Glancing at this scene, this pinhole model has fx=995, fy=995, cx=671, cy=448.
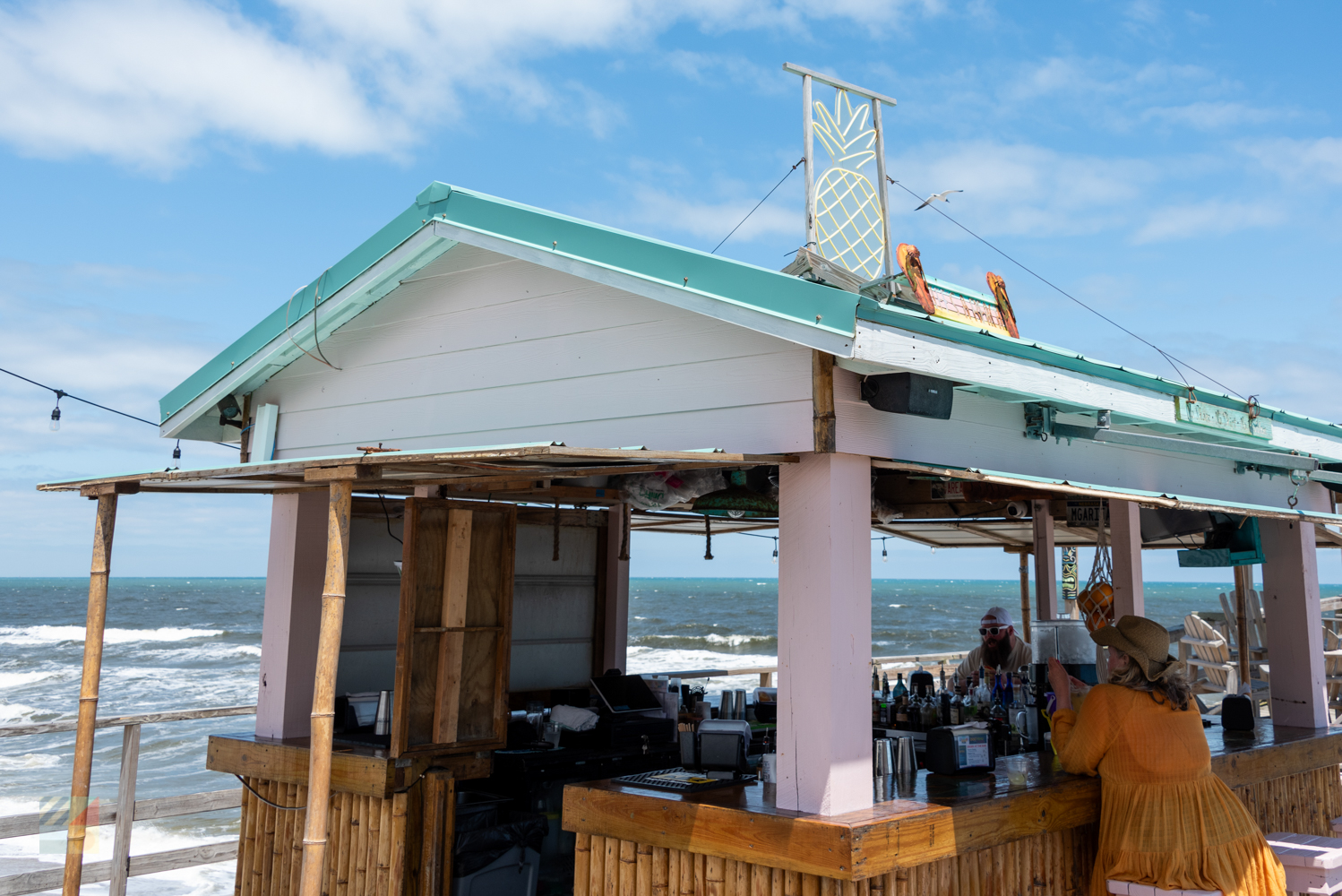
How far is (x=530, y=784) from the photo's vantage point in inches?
215

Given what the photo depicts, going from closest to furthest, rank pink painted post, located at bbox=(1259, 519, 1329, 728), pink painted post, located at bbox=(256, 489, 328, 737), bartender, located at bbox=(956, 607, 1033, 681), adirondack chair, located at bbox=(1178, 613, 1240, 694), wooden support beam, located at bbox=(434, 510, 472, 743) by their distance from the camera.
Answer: wooden support beam, located at bbox=(434, 510, 472, 743) < pink painted post, located at bbox=(256, 489, 328, 737) < pink painted post, located at bbox=(1259, 519, 1329, 728) < bartender, located at bbox=(956, 607, 1033, 681) < adirondack chair, located at bbox=(1178, 613, 1240, 694)

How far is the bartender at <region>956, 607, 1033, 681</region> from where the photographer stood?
295 inches

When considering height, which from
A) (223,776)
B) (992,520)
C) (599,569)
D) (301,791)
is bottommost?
(223,776)

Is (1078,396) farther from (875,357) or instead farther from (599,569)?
(599,569)

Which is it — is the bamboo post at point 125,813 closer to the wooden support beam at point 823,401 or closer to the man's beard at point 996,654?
the wooden support beam at point 823,401

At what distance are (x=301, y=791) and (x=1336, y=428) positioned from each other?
23.1 ft

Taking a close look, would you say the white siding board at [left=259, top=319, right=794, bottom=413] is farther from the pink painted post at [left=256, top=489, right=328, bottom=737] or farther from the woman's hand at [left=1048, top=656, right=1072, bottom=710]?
the woman's hand at [left=1048, top=656, right=1072, bottom=710]

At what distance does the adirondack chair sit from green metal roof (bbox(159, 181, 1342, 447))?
9081mm

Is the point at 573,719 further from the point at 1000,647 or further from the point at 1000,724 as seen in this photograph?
the point at 1000,647

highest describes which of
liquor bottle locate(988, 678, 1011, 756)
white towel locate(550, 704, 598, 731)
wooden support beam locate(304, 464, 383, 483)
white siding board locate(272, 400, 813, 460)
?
white siding board locate(272, 400, 813, 460)

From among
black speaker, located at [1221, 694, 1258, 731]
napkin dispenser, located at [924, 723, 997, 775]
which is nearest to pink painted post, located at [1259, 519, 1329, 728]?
black speaker, located at [1221, 694, 1258, 731]

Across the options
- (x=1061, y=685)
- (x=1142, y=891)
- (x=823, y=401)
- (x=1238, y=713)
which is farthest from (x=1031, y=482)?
(x=1238, y=713)

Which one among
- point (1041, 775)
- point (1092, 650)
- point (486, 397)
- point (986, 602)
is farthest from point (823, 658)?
point (986, 602)

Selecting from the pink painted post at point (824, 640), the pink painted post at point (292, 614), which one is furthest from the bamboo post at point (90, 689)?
the pink painted post at point (824, 640)
